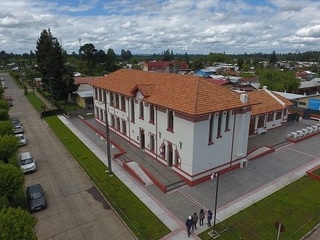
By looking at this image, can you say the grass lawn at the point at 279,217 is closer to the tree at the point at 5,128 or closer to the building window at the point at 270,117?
the building window at the point at 270,117

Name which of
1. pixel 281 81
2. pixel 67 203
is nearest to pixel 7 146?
pixel 67 203

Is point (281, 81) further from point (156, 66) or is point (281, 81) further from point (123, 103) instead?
point (156, 66)

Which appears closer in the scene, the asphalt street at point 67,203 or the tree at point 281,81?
the asphalt street at point 67,203

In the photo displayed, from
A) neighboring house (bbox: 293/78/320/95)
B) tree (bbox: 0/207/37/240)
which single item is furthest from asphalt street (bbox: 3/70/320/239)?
neighboring house (bbox: 293/78/320/95)

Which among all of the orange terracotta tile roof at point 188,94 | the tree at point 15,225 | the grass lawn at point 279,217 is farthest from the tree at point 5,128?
the grass lawn at point 279,217

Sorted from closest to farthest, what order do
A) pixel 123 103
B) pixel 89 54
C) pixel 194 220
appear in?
pixel 194 220 < pixel 123 103 < pixel 89 54
